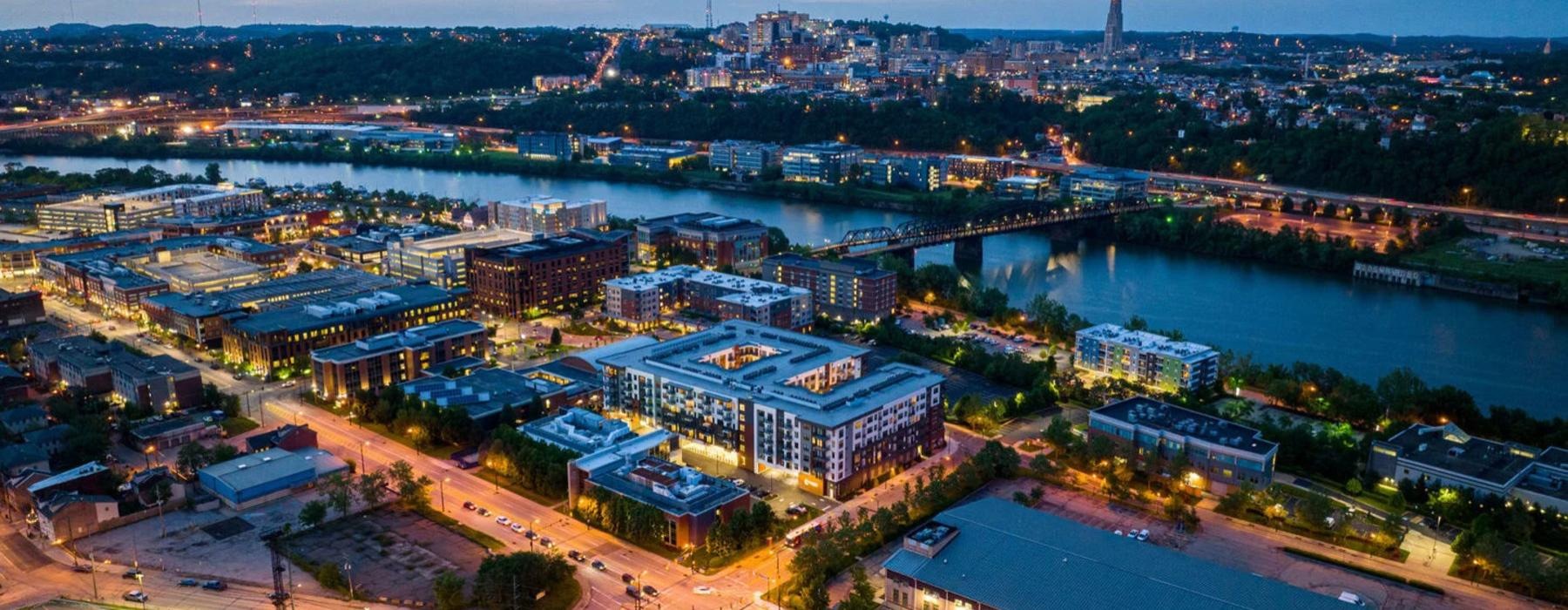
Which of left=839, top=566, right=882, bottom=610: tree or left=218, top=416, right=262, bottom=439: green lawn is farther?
left=218, top=416, right=262, bottom=439: green lawn

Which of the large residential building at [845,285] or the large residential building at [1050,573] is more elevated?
Result: the large residential building at [845,285]

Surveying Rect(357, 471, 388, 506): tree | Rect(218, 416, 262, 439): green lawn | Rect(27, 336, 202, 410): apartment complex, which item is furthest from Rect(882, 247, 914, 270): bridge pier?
Rect(357, 471, 388, 506): tree

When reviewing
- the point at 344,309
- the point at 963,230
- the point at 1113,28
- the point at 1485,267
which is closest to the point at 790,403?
the point at 344,309

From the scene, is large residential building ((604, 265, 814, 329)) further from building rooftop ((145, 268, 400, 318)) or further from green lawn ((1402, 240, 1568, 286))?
green lawn ((1402, 240, 1568, 286))

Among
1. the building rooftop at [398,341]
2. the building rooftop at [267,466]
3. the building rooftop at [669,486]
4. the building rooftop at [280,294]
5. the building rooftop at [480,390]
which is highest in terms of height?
the building rooftop at [280,294]

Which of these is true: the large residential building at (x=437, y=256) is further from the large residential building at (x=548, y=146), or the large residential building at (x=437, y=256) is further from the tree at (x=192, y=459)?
the large residential building at (x=548, y=146)

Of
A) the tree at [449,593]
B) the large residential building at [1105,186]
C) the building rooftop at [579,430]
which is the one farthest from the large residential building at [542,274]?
the large residential building at [1105,186]
